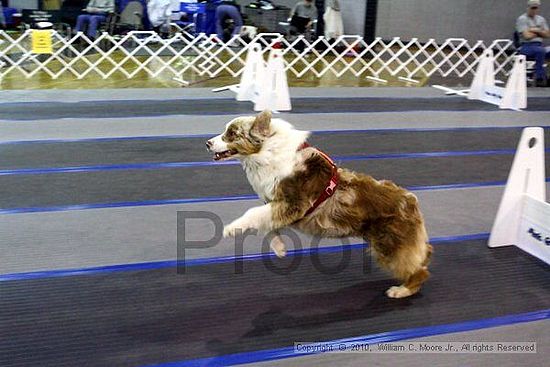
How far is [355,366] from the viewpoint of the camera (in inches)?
99.9

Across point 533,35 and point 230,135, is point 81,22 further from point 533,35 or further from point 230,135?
point 230,135

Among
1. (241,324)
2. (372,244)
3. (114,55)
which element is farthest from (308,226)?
(114,55)

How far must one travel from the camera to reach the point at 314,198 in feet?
9.69

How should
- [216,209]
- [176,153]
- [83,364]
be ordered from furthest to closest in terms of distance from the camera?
1. [176,153]
2. [216,209]
3. [83,364]

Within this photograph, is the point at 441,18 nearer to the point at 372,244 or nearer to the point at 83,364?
the point at 372,244

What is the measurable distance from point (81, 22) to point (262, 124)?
34.2ft

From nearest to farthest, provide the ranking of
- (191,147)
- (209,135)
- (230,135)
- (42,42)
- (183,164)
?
1. (230,135)
2. (183,164)
3. (191,147)
4. (209,135)
5. (42,42)

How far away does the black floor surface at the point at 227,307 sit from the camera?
2596 millimetres

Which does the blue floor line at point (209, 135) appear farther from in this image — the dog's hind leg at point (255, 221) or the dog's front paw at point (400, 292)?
the dog's front paw at point (400, 292)

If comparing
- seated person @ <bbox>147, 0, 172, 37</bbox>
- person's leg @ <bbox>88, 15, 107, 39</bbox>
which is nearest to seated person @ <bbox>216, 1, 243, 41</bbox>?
seated person @ <bbox>147, 0, 172, 37</bbox>

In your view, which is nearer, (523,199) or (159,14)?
(523,199)

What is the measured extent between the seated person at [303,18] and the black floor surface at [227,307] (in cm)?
1094

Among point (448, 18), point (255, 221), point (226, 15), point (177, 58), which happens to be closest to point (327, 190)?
point (255, 221)

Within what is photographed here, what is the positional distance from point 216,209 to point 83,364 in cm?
199
